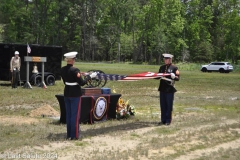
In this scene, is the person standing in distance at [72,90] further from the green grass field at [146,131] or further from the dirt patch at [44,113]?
the dirt patch at [44,113]

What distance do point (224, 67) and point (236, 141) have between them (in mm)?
46152

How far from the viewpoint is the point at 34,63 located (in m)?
22.4

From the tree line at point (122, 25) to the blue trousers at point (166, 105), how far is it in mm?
68417

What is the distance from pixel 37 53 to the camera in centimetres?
2255

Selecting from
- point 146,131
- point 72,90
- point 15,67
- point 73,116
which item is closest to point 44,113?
point 146,131

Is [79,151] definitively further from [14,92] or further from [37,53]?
[37,53]

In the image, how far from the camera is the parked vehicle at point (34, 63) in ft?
70.2

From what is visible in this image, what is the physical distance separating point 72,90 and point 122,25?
8304cm

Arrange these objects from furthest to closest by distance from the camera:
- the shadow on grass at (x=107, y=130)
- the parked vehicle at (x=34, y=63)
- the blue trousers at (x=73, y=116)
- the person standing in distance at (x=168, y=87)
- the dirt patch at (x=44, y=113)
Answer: the parked vehicle at (x=34, y=63) → the dirt patch at (x=44, y=113) → the person standing in distance at (x=168, y=87) → the shadow on grass at (x=107, y=130) → the blue trousers at (x=73, y=116)

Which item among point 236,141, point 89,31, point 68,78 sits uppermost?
A: point 89,31

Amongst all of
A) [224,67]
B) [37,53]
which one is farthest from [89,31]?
[37,53]

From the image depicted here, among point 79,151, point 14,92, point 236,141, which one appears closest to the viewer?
point 79,151

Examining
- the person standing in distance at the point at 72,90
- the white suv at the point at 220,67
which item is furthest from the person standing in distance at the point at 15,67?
the white suv at the point at 220,67

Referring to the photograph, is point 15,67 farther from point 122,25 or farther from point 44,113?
point 122,25
